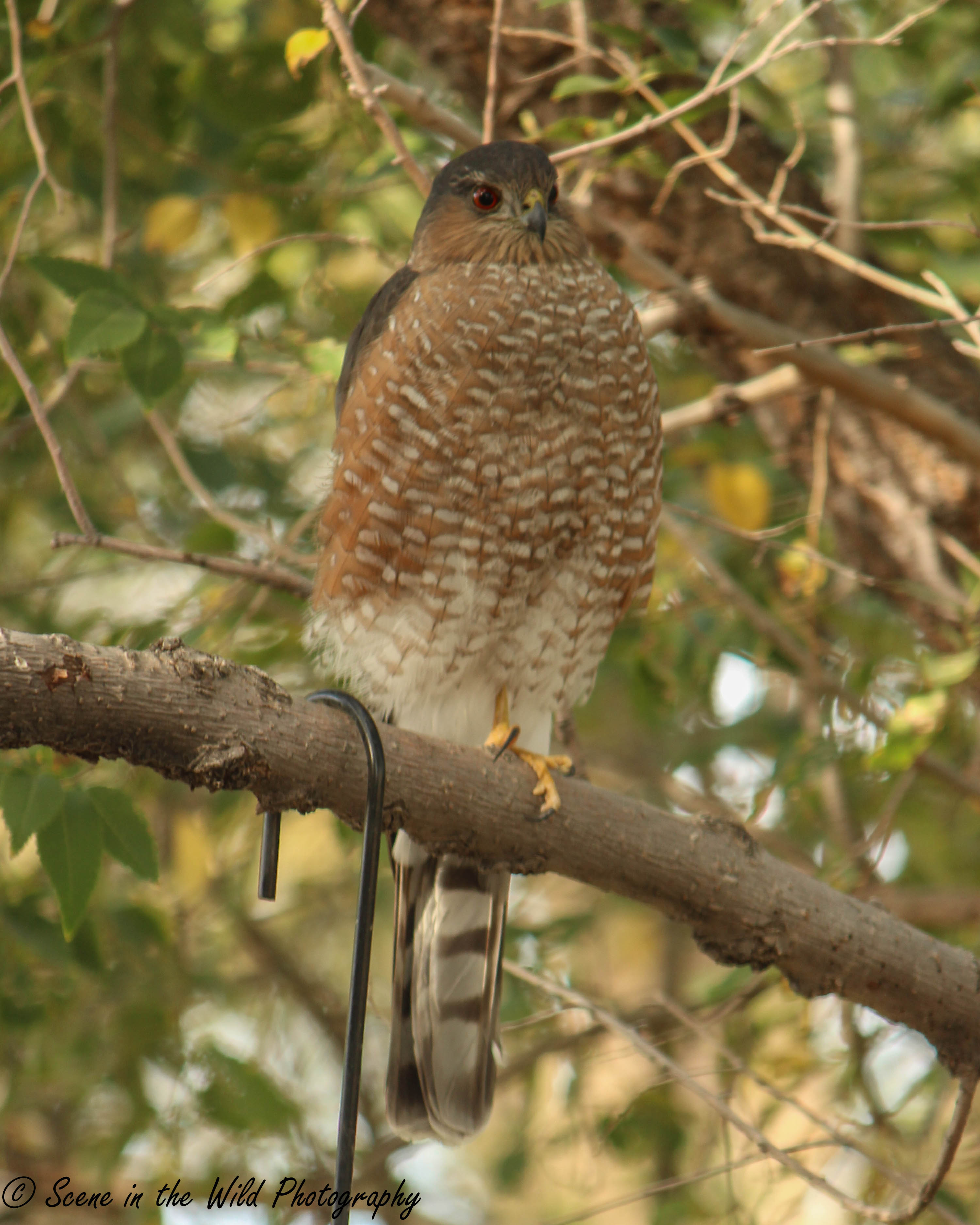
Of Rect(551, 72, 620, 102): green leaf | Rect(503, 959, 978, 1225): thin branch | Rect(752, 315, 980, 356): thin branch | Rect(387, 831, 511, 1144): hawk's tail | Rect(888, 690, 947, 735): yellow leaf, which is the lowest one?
Rect(387, 831, 511, 1144): hawk's tail

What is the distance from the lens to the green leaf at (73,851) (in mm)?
2205

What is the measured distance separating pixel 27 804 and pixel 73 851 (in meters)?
0.13

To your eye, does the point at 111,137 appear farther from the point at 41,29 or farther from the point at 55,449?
the point at 55,449

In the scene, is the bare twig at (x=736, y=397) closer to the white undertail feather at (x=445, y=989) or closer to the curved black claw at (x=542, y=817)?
the white undertail feather at (x=445, y=989)

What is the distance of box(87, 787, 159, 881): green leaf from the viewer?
2.26 m

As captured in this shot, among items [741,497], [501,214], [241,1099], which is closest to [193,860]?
[241,1099]

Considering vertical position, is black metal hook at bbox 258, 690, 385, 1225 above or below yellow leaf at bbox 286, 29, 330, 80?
below

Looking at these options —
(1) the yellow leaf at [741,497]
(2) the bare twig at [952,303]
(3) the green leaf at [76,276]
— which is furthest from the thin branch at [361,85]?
(1) the yellow leaf at [741,497]

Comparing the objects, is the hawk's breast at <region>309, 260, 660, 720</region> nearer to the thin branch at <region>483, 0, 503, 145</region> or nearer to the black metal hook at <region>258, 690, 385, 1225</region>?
the thin branch at <region>483, 0, 503, 145</region>

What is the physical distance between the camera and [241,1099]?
3332 millimetres

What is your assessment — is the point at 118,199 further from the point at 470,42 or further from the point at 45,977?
the point at 45,977

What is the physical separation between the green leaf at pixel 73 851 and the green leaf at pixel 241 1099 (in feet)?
4.22

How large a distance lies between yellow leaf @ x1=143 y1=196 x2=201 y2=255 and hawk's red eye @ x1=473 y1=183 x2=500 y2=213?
126 cm

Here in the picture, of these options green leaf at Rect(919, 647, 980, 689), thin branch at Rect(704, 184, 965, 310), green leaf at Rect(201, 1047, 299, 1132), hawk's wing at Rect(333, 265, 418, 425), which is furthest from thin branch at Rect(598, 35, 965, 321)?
green leaf at Rect(201, 1047, 299, 1132)
